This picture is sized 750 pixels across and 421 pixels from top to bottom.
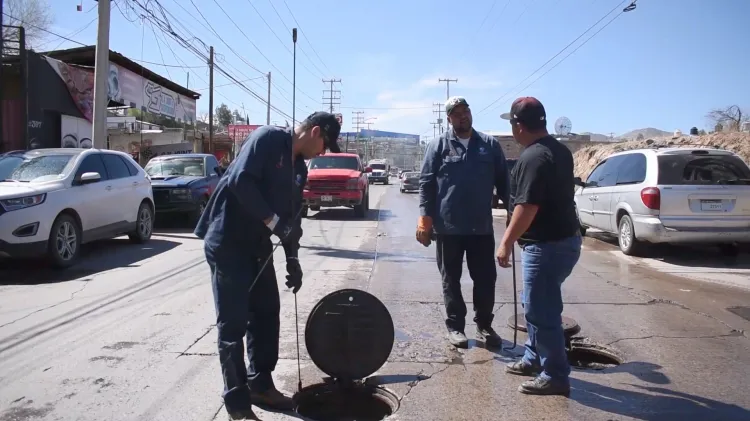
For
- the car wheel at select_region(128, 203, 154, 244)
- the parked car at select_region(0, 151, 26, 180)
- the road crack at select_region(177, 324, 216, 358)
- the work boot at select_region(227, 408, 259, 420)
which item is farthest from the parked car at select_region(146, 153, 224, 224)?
the work boot at select_region(227, 408, 259, 420)

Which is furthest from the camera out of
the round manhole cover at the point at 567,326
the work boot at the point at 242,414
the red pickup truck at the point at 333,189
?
the red pickup truck at the point at 333,189

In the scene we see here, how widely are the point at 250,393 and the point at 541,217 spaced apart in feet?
6.95

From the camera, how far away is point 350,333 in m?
4.01

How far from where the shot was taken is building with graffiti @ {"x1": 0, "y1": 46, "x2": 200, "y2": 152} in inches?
667

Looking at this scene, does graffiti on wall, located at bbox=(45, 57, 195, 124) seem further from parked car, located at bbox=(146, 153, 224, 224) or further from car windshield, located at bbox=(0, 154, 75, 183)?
car windshield, located at bbox=(0, 154, 75, 183)

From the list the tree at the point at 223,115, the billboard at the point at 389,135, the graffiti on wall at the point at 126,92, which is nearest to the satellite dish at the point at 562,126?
the graffiti on wall at the point at 126,92

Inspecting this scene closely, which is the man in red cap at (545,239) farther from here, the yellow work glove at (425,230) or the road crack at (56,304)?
the road crack at (56,304)

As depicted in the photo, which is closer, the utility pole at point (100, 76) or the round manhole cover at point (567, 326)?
the round manhole cover at point (567, 326)

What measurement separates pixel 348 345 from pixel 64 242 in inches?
235

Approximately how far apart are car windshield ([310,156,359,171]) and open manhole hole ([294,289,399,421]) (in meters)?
14.2

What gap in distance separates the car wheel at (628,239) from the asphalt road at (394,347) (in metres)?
0.95

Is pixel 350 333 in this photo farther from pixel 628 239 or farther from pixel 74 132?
pixel 74 132

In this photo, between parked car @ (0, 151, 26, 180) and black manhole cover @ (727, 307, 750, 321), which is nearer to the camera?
black manhole cover @ (727, 307, 750, 321)

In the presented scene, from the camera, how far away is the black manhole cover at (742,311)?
6.11 metres
